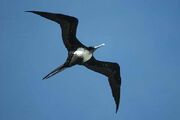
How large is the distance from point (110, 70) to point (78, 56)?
98cm

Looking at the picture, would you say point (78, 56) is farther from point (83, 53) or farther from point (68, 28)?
point (68, 28)

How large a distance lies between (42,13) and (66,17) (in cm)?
64

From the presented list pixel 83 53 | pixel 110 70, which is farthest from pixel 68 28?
pixel 110 70

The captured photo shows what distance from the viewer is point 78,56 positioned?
9.73 meters

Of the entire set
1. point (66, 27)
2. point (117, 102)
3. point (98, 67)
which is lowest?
point (117, 102)

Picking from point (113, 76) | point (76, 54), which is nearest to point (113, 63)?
point (113, 76)

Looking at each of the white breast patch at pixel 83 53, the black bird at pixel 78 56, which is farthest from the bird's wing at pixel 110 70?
the white breast patch at pixel 83 53

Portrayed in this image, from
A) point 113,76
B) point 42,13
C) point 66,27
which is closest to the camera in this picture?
point 42,13

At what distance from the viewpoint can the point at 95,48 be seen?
991cm

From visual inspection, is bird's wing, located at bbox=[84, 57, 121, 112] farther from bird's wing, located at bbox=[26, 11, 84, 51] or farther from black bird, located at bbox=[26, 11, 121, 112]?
bird's wing, located at bbox=[26, 11, 84, 51]

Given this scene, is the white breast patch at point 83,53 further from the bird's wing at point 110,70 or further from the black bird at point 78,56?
the bird's wing at point 110,70

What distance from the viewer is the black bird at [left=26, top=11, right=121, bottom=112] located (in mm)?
9375

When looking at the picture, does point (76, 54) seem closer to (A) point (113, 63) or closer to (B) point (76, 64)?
(B) point (76, 64)

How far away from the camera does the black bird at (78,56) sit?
9.38 metres
